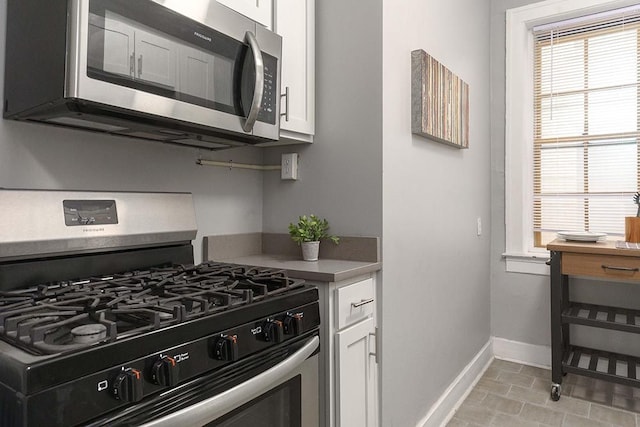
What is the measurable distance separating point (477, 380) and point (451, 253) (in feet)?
3.01

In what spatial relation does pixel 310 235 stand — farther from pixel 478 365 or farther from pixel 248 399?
pixel 478 365

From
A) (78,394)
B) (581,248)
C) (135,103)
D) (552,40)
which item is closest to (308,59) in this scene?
(135,103)

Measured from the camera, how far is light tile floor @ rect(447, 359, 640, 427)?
2.13 meters

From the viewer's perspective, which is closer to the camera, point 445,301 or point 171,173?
point 171,173

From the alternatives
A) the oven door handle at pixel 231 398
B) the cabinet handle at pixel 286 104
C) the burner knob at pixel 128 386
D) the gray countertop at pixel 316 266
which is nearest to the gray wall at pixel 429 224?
the gray countertop at pixel 316 266

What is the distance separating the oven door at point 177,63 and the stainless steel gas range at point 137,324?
0.32 meters

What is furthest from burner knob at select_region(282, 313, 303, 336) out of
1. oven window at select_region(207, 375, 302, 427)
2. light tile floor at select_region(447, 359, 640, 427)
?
light tile floor at select_region(447, 359, 640, 427)

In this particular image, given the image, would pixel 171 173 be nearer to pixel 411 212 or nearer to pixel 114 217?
pixel 114 217

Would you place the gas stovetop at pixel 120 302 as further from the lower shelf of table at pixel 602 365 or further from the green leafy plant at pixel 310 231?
the lower shelf of table at pixel 602 365

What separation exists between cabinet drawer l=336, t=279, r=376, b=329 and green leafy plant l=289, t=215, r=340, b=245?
25cm

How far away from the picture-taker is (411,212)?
73.4 inches

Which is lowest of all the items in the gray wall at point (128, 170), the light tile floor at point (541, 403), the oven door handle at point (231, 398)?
the light tile floor at point (541, 403)

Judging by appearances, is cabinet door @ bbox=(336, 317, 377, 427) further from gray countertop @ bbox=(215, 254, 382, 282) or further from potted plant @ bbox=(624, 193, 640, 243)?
potted plant @ bbox=(624, 193, 640, 243)

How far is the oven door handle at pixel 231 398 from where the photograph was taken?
2.62 ft
